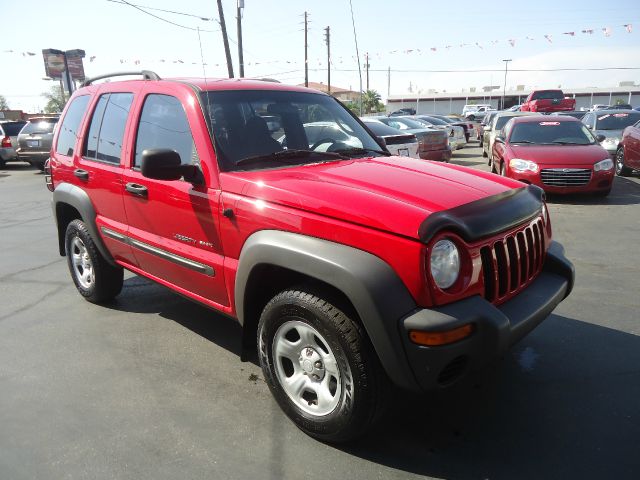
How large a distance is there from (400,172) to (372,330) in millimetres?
1161

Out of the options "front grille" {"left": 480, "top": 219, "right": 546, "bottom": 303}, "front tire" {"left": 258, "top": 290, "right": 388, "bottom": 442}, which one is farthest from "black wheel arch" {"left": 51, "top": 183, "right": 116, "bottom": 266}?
"front grille" {"left": 480, "top": 219, "right": 546, "bottom": 303}

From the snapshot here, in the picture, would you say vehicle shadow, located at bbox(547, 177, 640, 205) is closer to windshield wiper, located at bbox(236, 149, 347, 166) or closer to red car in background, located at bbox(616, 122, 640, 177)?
red car in background, located at bbox(616, 122, 640, 177)

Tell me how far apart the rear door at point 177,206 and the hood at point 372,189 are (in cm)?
28

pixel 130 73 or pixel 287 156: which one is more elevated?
pixel 130 73

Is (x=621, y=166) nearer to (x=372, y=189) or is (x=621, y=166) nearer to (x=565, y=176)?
(x=565, y=176)

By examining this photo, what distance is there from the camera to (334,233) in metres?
2.37

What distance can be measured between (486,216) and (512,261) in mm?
347

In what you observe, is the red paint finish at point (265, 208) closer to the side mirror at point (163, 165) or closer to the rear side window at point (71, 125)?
the side mirror at point (163, 165)

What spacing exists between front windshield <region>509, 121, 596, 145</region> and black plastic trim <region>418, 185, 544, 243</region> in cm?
713

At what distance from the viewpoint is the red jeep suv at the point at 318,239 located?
221 cm

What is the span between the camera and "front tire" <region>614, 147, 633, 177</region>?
11172 millimetres

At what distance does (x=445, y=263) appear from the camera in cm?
227

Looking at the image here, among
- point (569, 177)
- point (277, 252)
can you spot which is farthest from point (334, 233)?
point (569, 177)

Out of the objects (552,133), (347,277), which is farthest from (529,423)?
(552,133)
